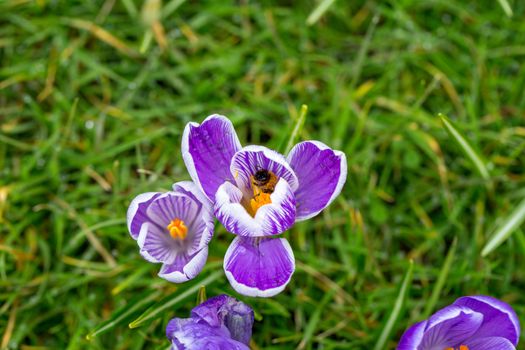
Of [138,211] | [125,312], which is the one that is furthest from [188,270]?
[125,312]

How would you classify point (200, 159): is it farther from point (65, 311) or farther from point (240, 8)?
point (240, 8)

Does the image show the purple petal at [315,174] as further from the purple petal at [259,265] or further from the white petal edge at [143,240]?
the white petal edge at [143,240]

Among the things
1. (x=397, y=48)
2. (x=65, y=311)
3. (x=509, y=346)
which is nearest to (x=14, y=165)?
(x=65, y=311)

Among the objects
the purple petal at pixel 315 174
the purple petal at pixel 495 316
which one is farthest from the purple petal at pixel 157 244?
the purple petal at pixel 495 316

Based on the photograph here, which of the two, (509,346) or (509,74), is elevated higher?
(509,74)

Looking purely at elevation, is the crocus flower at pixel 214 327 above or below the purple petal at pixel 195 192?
below

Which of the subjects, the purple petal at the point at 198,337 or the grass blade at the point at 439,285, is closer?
the purple petal at the point at 198,337

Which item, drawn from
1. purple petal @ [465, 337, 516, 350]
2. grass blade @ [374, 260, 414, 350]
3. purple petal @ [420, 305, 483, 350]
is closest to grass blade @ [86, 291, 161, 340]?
grass blade @ [374, 260, 414, 350]
